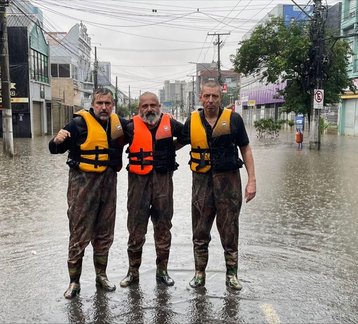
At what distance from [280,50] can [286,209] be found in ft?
58.8

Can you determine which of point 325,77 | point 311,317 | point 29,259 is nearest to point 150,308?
point 311,317

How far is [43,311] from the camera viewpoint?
413 centimetres

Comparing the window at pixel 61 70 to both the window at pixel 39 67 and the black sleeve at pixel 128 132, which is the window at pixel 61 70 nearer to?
the window at pixel 39 67

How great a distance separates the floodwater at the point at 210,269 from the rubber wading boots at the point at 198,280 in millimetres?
75

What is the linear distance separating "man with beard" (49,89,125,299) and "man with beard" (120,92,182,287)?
0.18 m

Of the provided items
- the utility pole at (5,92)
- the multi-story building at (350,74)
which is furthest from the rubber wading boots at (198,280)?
the multi-story building at (350,74)

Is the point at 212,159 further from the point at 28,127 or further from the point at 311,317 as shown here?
the point at 28,127

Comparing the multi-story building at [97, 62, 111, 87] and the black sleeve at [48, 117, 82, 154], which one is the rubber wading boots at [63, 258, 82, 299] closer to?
the black sleeve at [48, 117, 82, 154]

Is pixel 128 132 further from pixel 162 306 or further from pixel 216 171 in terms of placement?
pixel 162 306

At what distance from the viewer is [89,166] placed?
441cm

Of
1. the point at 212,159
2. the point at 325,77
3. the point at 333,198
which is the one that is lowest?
the point at 333,198

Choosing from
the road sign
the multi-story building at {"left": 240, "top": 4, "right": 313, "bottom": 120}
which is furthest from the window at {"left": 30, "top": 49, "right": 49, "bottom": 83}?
the multi-story building at {"left": 240, "top": 4, "right": 313, "bottom": 120}

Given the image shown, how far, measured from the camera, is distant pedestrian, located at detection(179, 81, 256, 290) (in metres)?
4.56

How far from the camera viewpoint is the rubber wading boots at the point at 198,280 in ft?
15.5
